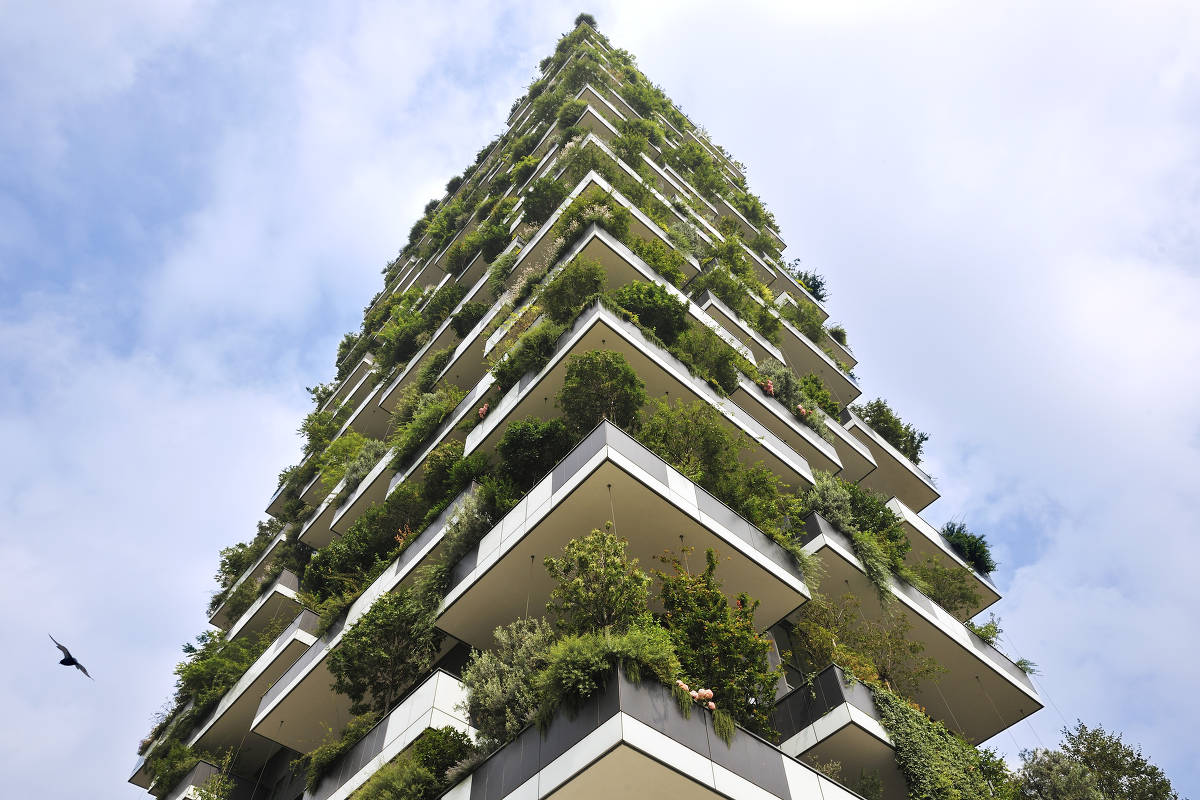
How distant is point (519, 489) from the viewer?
15727 mm

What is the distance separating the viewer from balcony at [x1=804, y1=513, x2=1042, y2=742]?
634 inches

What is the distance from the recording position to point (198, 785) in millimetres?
18016

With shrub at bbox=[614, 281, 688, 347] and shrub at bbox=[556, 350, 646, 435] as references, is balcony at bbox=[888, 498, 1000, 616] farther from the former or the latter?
shrub at bbox=[556, 350, 646, 435]

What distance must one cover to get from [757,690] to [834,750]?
11.6ft

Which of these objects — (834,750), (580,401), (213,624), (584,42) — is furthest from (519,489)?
(584,42)

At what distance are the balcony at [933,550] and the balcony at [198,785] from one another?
18.6 m

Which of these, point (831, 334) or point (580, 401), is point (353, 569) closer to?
point (580, 401)

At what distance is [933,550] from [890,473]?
13.3 ft

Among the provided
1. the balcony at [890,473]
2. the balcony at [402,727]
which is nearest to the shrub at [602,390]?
the balcony at [402,727]

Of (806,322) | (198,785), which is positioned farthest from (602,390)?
(806,322)

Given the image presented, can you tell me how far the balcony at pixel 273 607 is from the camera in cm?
2309

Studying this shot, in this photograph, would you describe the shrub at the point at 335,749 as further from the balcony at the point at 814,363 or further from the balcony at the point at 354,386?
the balcony at the point at 354,386

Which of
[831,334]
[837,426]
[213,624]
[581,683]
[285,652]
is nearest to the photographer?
[581,683]

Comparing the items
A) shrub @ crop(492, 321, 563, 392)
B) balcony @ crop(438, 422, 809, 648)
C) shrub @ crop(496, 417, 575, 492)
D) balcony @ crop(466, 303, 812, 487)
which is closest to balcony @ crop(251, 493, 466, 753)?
shrub @ crop(496, 417, 575, 492)
